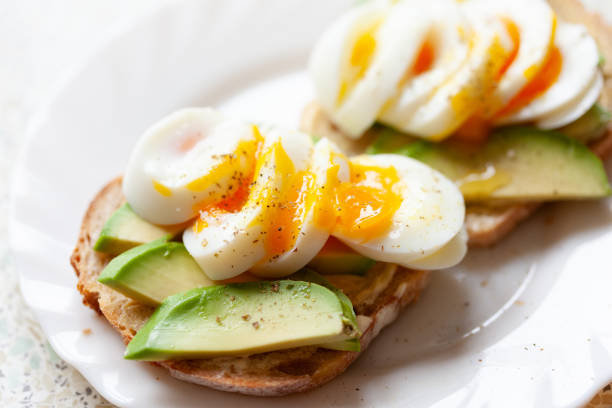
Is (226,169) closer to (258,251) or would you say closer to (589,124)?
(258,251)

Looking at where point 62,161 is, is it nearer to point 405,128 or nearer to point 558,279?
point 405,128

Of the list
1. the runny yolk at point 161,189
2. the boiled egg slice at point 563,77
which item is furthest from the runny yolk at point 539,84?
the runny yolk at point 161,189

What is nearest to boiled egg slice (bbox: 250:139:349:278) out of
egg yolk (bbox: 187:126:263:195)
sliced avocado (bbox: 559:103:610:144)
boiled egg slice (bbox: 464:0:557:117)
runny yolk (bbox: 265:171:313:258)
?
runny yolk (bbox: 265:171:313:258)

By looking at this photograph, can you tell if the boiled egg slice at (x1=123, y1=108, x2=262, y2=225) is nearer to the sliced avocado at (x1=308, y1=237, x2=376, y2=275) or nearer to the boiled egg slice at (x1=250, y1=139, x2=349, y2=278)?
the boiled egg slice at (x1=250, y1=139, x2=349, y2=278)

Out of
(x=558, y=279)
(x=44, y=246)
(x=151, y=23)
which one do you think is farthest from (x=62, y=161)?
(x=558, y=279)

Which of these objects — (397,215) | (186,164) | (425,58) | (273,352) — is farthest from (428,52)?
(273,352)
